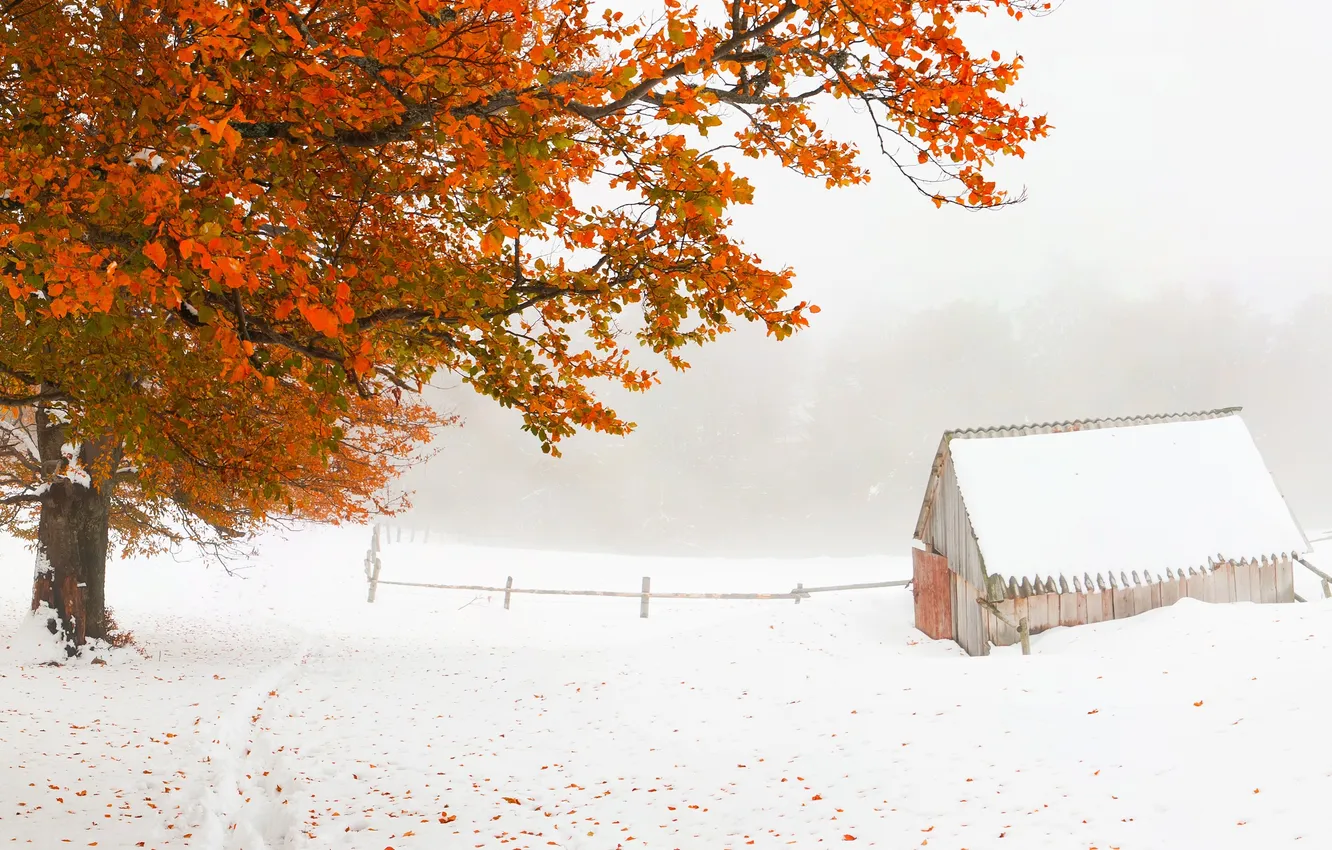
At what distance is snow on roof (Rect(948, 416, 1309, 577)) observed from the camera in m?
11.5

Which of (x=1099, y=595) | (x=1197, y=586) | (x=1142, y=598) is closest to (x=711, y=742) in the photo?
(x=1099, y=595)

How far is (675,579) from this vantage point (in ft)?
108

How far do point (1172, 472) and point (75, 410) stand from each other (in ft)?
48.8

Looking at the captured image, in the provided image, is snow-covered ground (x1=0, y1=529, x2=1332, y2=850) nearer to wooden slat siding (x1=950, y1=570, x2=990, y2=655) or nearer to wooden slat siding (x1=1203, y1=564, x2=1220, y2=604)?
wooden slat siding (x1=950, y1=570, x2=990, y2=655)

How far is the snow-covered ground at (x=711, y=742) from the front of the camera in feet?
18.9

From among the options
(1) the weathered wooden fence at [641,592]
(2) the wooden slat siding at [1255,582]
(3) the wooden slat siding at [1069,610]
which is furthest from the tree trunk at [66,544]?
(2) the wooden slat siding at [1255,582]

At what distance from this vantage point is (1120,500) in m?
12.4

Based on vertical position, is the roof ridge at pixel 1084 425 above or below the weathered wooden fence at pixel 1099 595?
above

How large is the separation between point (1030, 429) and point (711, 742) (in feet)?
26.1

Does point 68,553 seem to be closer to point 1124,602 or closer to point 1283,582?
point 1124,602

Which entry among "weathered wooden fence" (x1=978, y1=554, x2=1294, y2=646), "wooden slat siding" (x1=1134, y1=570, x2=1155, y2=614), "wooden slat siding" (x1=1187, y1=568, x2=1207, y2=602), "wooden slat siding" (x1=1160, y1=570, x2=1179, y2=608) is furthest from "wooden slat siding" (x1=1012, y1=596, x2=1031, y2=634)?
"wooden slat siding" (x1=1187, y1=568, x2=1207, y2=602)

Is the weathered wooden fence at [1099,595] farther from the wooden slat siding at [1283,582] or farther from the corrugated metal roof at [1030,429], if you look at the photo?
the corrugated metal roof at [1030,429]

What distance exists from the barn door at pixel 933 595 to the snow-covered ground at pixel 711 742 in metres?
0.45

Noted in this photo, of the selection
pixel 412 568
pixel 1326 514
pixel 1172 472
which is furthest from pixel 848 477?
pixel 1172 472
